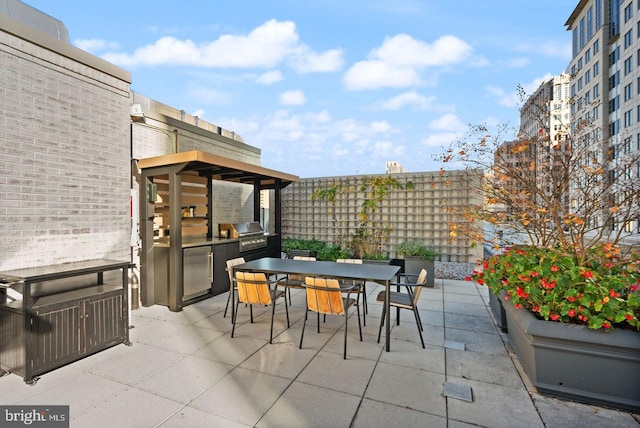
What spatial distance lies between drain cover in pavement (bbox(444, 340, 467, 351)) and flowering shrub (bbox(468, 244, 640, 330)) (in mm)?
748

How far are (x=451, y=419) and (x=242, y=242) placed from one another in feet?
15.9

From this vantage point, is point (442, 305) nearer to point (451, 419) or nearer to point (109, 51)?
point (451, 419)

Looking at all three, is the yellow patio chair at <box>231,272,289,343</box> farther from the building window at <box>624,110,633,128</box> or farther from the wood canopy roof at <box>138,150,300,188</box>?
the building window at <box>624,110,633,128</box>

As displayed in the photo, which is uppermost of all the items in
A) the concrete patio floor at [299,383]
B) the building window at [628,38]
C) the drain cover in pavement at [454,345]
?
the building window at [628,38]

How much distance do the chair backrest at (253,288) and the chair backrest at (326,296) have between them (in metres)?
0.63

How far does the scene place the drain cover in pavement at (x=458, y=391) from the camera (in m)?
2.41

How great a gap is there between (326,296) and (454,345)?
1.54 meters

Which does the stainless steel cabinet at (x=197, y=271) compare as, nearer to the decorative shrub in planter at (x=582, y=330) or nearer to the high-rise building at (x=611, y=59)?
the decorative shrub in planter at (x=582, y=330)

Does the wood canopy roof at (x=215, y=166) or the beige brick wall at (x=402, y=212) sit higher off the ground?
the wood canopy roof at (x=215, y=166)

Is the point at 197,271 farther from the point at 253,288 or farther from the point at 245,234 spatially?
the point at 253,288

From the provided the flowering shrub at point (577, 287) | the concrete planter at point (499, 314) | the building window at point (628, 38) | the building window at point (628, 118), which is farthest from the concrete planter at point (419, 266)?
the building window at point (628, 38)

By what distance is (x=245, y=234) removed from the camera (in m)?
6.46

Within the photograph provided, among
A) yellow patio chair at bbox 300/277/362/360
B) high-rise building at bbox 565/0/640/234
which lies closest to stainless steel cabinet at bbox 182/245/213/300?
yellow patio chair at bbox 300/277/362/360

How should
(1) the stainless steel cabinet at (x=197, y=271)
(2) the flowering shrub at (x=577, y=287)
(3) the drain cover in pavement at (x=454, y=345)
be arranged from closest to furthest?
(2) the flowering shrub at (x=577, y=287)
(3) the drain cover in pavement at (x=454, y=345)
(1) the stainless steel cabinet at (x=197, y=271)
